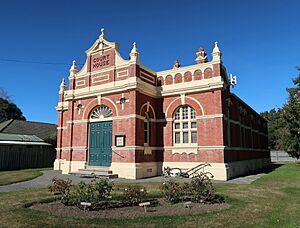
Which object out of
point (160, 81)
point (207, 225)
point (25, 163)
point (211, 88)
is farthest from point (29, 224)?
point (25, 163)

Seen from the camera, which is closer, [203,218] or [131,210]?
[203,218]

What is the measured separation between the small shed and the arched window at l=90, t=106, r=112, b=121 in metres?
10.4

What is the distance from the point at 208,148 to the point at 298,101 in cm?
1191

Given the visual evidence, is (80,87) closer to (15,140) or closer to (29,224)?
(15,140)

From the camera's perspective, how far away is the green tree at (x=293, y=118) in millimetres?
22625

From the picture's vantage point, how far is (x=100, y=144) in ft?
56.3

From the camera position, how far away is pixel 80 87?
750 inches

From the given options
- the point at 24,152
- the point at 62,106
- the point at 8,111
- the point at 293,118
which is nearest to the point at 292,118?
the point at 293,118

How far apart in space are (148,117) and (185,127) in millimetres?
2555

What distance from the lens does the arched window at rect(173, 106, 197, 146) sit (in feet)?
54.0

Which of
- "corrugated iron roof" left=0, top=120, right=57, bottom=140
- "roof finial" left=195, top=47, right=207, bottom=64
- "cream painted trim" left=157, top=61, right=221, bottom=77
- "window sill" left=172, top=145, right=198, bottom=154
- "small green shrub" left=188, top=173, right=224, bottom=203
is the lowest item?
"small green shrub" left=188, top=173, right=224, bottom=203

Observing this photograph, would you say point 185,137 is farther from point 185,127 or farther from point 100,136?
point 100,136

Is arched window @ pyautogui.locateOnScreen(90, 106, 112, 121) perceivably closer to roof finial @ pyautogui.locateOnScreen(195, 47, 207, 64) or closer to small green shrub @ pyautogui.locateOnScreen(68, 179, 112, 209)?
roof finial @ pyautogui.locateOnScreen(195, 47, 207, 64)

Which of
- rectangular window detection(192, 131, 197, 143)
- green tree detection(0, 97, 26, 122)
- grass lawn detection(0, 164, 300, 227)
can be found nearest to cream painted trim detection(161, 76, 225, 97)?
rectangular window detection(192, 131, 197, 143)
